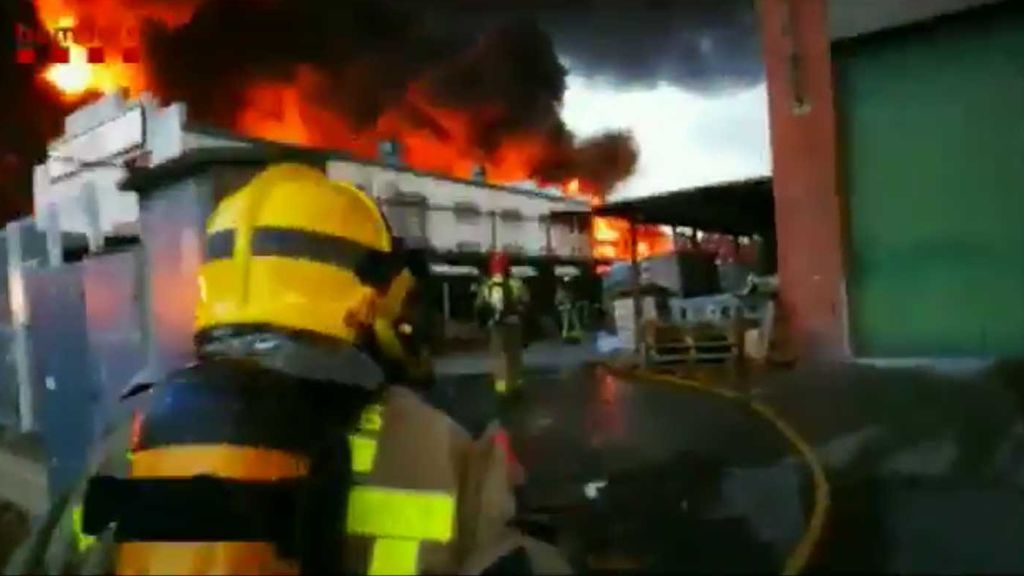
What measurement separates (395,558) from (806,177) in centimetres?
732

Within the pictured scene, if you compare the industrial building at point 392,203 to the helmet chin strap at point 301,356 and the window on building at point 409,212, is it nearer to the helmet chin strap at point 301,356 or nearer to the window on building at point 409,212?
the window on building at point 409,212

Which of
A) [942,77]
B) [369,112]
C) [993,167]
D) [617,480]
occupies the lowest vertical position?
[617,480]

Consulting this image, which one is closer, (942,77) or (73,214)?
(942,77)

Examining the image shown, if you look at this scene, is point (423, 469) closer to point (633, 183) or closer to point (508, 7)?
point (633, 183)

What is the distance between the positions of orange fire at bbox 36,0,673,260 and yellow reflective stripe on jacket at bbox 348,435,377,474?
19332mm

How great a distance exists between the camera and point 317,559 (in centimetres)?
194

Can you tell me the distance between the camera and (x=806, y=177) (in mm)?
8641

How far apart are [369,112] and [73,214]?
19.2 meters

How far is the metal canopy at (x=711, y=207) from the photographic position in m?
11.4

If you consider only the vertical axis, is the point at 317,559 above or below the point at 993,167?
below

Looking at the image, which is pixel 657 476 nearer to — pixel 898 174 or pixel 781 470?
pixel 781 470

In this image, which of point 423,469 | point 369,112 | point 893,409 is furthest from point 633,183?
point 423,469

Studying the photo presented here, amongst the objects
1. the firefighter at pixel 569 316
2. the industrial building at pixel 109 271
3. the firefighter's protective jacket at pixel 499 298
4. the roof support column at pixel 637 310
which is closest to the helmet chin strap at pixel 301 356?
the industrial building at pixel 109 271

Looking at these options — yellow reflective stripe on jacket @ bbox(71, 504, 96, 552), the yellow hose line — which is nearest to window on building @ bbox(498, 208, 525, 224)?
the yellow hose line
